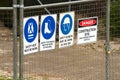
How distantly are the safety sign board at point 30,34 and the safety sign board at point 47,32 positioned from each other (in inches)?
6.0

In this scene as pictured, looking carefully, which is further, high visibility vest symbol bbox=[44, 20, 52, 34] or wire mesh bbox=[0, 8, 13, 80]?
wire mesh bbox=[0, 8, 13, 80]

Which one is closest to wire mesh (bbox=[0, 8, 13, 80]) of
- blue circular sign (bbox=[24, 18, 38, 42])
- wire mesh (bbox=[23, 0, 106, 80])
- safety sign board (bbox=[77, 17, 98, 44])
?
wire mesh (bbox=[23, 0, 106, 80])

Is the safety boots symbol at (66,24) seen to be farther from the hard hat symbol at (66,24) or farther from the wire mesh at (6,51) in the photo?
→ the wire mesh at (6,51)

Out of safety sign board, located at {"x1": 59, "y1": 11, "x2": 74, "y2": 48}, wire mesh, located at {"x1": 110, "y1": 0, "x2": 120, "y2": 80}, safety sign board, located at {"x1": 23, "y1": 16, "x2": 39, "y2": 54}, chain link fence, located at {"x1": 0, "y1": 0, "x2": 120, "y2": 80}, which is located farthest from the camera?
wire mesh, located at {"x1": 110, "y1": 0, "x2": 120, "y2": 80}

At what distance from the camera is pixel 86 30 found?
6.63 m

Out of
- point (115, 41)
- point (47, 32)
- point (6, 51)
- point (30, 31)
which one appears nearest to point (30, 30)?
point (30, 31)

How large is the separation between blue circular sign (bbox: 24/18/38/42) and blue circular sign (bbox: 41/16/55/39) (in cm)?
18

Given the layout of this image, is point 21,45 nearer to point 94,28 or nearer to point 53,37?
point 53,37

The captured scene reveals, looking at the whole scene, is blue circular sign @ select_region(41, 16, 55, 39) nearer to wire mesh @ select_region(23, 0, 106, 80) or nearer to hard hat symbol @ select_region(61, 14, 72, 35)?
hard hat symbol @ select_region(61, 14, 72, 35)

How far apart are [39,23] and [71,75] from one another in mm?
2622

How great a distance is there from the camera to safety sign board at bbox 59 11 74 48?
20.7 ft

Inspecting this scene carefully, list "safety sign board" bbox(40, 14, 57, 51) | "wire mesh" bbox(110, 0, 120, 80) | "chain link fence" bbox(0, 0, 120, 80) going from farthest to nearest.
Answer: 1. "wire mesh" bbox(110, 0, 120, 80)
2. "chain link fence" bbox(0, 0, 120, 80)
3. "safety sign board" bbox(40, 14, 57, 51)

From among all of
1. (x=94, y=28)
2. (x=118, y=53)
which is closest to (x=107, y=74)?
(x=94, y=28)

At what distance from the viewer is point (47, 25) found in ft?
19.9
